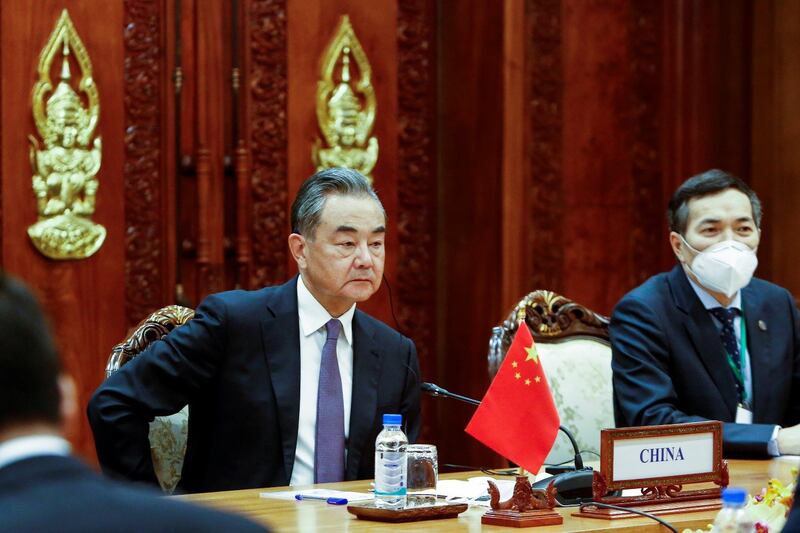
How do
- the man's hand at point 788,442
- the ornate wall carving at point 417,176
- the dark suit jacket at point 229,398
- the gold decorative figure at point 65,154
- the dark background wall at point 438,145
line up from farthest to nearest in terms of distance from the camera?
the ornate wall carving at point 417,176, the dark background wall at point 438,145, the gold decorative figure at point 65,154, the man's hand at point 788,442, the dark suit jacket at point 229,398

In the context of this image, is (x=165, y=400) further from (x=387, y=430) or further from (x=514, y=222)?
(x=514, y=222)

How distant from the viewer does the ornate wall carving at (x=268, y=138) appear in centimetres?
473

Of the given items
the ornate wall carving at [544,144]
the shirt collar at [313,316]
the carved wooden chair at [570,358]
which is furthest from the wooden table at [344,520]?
the ornate wall carving at [544,144]

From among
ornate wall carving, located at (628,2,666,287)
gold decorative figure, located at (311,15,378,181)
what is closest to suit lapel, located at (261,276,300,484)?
gold decorative figure, located at (311,15,378,181)

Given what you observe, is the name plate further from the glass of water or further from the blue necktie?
the blue necktie

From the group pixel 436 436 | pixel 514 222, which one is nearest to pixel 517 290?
pixel 514 222

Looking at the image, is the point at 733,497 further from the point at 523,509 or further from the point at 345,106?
the point at 345,106

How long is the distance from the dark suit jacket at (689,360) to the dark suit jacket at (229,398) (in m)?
0.72

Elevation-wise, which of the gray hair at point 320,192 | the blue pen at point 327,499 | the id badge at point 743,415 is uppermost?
the gray hair at point 320,192

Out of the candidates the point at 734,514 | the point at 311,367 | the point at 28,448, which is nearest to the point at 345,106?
the point at 311,367

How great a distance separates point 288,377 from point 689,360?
117 centimetres

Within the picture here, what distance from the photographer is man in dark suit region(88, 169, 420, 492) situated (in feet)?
9.75

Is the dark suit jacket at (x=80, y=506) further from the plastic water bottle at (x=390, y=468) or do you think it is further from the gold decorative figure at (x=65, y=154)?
the gold decorative figure at (x=65, y=154)

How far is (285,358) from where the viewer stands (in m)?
3.08
